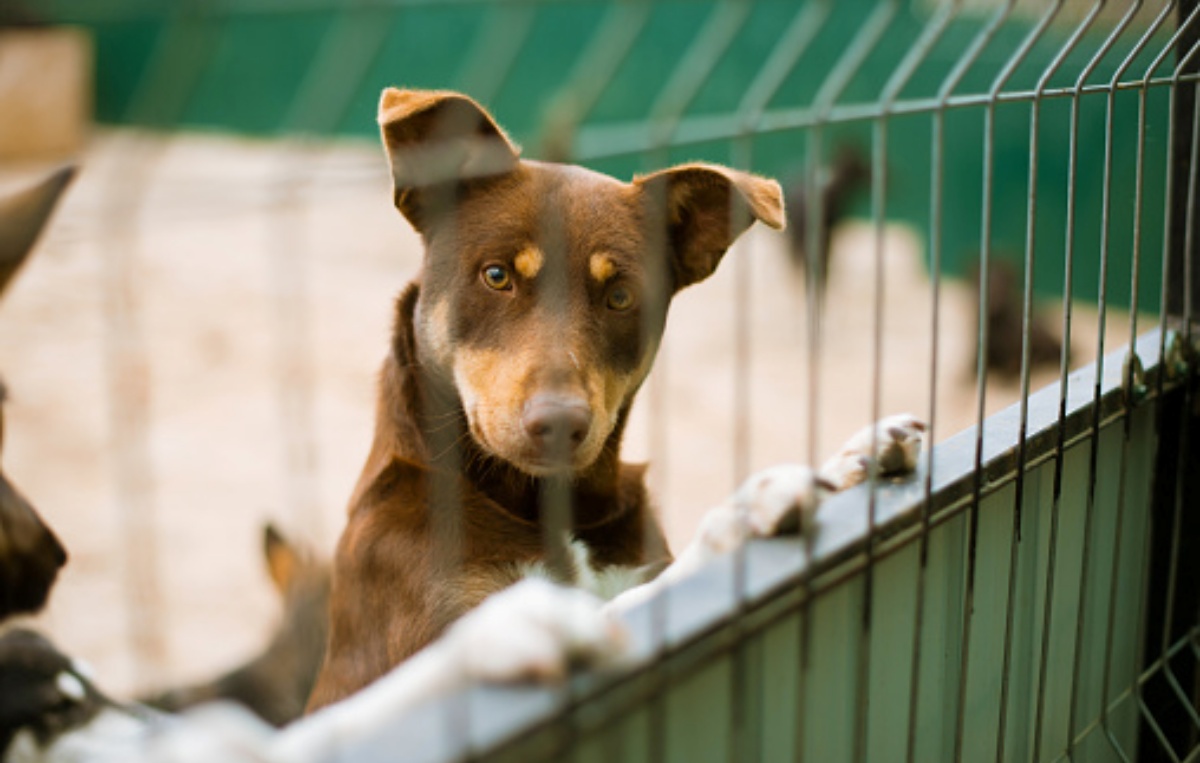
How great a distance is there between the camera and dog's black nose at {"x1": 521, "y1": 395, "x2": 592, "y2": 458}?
7.51 ft

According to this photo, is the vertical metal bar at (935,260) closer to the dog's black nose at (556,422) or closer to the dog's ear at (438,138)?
the dog's black nose at (556,422)

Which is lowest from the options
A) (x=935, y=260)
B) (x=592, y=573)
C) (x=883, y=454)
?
(x=592, y=573)

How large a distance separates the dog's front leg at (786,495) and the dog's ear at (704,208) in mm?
446

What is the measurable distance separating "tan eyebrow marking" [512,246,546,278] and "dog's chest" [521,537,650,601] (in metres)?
0.58

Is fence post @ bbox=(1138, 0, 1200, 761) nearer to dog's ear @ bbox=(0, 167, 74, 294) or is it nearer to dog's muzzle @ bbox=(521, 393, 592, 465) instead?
dog's muzzle @ bbox=(521, 393, 592, 465)

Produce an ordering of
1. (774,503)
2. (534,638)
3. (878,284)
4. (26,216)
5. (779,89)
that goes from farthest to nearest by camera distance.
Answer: (779,89) → (774,503) → (878,284) → (26,216) → (534,638)

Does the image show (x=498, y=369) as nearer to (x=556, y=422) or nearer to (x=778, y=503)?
(x=556, y=422)

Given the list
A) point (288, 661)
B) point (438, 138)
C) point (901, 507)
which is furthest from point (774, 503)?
point (288, 661)

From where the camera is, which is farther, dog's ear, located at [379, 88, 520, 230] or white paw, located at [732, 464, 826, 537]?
dog's ear, located at [379, 88, 520, 230]

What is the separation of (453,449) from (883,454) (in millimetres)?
976

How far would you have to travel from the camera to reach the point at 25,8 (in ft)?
25.0

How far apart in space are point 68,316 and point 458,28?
18.9ft

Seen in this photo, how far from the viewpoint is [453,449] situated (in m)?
2.61

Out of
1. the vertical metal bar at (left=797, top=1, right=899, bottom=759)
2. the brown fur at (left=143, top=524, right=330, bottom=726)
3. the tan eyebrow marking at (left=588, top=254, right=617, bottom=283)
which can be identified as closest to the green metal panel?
the brown fur at (left=143, top=524, right=330, bottom=726)
